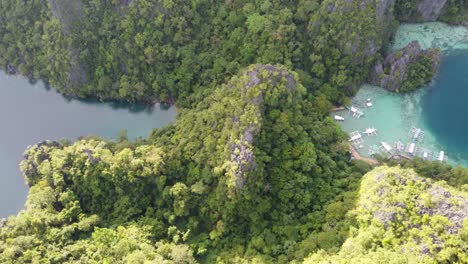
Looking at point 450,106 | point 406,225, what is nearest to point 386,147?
point 450,106

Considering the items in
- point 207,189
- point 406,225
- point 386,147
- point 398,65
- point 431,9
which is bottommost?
point 406,225

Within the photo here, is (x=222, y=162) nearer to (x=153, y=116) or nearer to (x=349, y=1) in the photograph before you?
(x=153, y=116)

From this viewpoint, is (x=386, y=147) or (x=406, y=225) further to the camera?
(x=386, y=147)

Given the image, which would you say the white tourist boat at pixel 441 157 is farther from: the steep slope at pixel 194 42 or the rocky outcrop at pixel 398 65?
the steep slope at pixel 194 42

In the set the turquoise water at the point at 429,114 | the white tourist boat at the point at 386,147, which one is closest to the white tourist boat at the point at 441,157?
the turquoise water at the point at 429,114

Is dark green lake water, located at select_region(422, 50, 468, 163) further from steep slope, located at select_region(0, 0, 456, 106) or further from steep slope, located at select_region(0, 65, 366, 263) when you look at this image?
steep slope, located at select_region(0, 65, 366, 263)

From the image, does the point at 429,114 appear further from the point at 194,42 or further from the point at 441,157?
the point at 194,42
